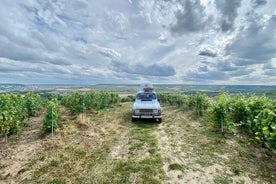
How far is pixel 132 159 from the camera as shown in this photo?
6453 millimetres

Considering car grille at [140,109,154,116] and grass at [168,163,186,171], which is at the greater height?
car grille at [140,109,154,116]

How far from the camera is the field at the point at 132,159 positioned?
203 inches

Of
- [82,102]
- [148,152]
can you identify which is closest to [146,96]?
[82,102]

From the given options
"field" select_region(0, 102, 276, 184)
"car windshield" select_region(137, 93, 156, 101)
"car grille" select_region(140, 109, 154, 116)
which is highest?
"car windshield" select_region(137, 93, 156, 101)

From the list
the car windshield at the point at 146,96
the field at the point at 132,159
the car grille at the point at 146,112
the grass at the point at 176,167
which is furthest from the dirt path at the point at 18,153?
the car windshield at the point at 146,96

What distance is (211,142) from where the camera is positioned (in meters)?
8.41

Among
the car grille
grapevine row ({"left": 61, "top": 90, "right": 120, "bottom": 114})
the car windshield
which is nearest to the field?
the car grille

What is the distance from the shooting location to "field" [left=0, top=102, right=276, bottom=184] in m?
5.16

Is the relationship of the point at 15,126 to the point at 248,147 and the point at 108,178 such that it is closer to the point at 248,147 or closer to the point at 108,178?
the point at 108,178

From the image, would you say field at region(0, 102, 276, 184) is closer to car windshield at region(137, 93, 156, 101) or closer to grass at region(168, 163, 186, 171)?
grass at region(168, 163, 186, 171)

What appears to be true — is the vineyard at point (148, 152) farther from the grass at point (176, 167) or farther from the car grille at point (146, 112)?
the car grille at point (146, 112)

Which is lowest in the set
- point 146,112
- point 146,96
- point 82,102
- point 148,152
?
point 148,152

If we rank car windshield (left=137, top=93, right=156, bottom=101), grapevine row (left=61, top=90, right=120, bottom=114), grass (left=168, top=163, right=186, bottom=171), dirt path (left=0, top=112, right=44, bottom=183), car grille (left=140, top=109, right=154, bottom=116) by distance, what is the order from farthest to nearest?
grapevine row (left=61, top=90, right=120, bottom=114) → car windshield (left=137, top=93, right=156, bottom=101) → car grille (left=140, top=109, right=154, bottom=116) → grass (left=168, top=163, right=186, bottom=171) → dirt path (left=0, top=112, right=44, bottom=183)

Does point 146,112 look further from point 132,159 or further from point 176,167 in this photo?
point 176,167
